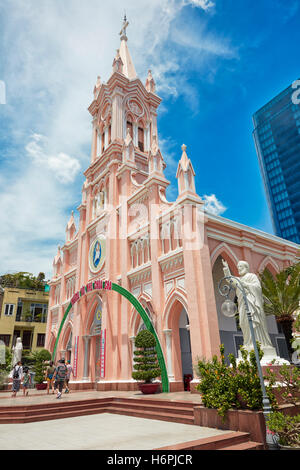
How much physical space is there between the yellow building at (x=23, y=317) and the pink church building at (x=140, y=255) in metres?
12.0

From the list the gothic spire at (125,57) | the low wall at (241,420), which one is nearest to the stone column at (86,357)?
the low wall at (241,420)

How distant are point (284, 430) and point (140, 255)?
42.2 feet

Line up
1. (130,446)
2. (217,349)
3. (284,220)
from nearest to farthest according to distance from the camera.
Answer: (130,446) → (217,349) → (284,220)

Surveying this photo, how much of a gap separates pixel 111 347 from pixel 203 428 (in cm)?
1154

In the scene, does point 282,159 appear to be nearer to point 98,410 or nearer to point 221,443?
point 98,410

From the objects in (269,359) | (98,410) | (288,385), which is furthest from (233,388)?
(98,410)

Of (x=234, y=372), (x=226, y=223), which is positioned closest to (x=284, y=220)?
(x=226, y=223)

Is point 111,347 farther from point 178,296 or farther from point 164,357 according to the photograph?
point 178,296

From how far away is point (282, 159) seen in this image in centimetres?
7931

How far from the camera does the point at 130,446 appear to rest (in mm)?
5828

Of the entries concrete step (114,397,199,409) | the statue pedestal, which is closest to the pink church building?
concrete step (114,397,199,409)

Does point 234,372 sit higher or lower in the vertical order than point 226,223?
lower

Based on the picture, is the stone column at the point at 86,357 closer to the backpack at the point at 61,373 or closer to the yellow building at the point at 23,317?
the backpack at the point at 61,373
